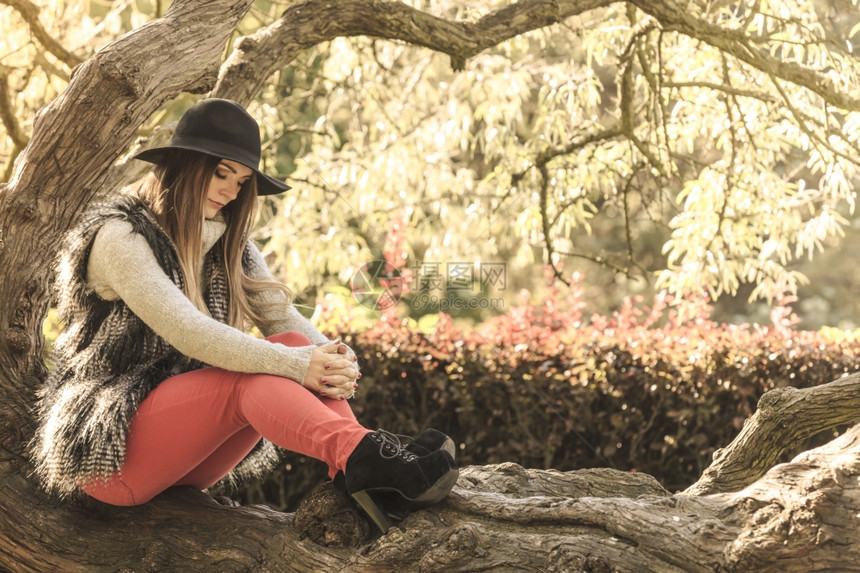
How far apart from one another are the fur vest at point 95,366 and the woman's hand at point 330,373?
1.25 feet

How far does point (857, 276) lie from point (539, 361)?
11797 millimetres

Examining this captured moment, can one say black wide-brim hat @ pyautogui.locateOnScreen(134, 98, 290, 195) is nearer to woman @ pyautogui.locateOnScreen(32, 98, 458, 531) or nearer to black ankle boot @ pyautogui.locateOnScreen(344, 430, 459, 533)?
woman @ pyautogui.locateOnScreen(32, 98, 458, 531)

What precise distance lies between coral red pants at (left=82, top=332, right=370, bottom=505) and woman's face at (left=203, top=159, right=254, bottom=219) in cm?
48

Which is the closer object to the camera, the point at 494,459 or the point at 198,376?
the point at 198,376

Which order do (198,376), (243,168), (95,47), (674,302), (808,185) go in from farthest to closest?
(808,185) < (95,47) < (674,302) < (243,168) < (198,376)

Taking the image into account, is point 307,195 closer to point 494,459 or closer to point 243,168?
point 494,459

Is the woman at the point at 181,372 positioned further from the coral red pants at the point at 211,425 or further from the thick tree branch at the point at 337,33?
the thick tree branch at the point at 337,33

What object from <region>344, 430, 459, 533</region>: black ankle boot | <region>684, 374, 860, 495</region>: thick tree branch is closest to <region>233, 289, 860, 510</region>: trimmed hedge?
<region>684, 374, 860, 495</region>: thick tree branch

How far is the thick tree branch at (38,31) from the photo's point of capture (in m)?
3.95

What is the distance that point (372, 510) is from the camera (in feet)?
6.73

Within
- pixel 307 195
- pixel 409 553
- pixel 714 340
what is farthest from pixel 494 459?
pixel 307 195

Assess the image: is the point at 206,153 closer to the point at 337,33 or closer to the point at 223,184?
the point at 223,184

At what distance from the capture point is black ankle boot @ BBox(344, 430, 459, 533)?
201cm

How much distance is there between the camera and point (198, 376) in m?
2.16
